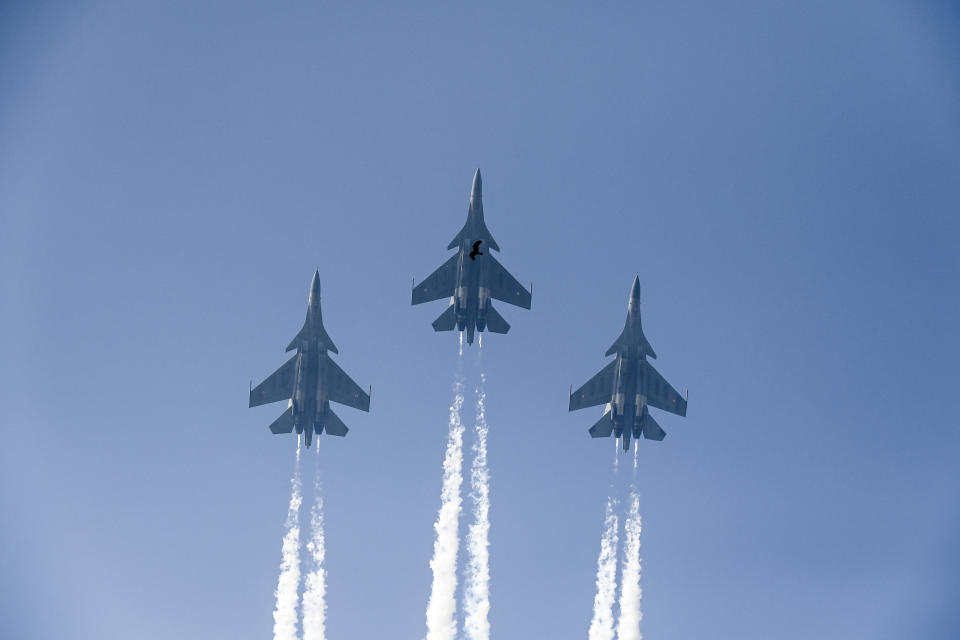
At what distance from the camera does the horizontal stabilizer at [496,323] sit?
92.6m

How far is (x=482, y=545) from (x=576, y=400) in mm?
14197

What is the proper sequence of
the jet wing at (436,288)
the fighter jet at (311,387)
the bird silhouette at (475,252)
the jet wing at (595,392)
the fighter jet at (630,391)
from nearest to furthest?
the fighter jet at (311,387) < the bird silhouette at (475,252) < the fighter jet at (630,391) < the jet wing at (436,288) < the jet wing at (595,392)

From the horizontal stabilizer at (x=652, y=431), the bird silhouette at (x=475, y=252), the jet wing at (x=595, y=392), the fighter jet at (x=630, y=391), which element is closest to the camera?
the bird silhouette at (x=475, y=252)

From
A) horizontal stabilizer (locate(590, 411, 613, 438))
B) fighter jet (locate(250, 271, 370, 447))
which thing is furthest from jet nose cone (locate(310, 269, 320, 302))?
horizontal stabilizer (locate(590, 411, 613, 438))

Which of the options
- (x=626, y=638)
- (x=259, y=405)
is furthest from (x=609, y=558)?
(x=259, y=405)

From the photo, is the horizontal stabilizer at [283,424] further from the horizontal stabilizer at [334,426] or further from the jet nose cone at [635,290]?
the jet nose cone at [635,290]

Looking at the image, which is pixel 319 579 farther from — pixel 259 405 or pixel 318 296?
pixel 318 296

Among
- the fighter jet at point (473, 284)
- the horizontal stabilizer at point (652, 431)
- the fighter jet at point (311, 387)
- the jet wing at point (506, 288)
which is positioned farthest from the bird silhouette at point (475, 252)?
the horizontal stabilizer at point (652, 431)

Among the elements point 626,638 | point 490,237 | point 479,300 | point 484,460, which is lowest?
point 626,638

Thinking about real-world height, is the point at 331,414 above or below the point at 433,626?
above

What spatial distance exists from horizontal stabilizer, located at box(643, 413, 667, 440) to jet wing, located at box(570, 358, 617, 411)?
4491mm

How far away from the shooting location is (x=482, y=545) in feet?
318

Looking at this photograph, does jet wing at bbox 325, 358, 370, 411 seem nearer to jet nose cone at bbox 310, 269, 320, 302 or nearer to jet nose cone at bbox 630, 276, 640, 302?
jet nose cone at bbox 310, 269, 320, 302

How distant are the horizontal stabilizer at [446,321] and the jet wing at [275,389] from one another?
1351 centimetres
